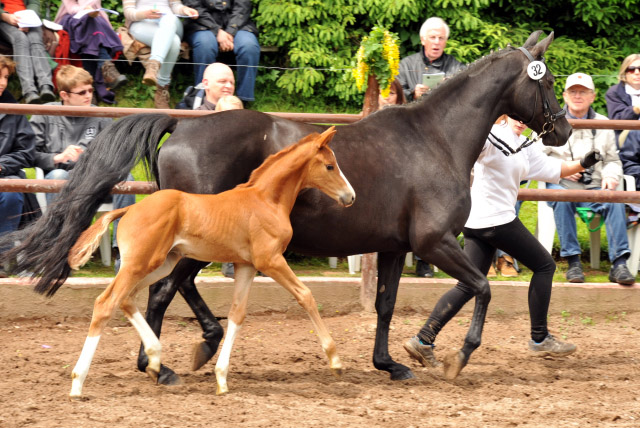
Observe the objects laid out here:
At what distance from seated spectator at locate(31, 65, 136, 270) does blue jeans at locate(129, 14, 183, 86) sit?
6.00 ft

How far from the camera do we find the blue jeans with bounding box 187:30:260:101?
8680mm

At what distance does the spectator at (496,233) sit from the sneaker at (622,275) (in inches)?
55.1

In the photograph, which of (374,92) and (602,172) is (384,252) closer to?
(374,92)

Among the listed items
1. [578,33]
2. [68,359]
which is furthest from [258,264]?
[578,33]

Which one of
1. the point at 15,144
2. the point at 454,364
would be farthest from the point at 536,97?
the point at 15,144

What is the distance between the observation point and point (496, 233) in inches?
214

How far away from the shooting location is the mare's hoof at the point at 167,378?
486 cm

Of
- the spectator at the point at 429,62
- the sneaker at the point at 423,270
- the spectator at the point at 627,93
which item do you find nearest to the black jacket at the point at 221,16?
the spectator at the point at 429,62

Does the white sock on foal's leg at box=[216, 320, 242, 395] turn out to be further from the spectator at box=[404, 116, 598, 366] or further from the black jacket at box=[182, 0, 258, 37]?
the black jacket at box=[182, 0, 258, 37]

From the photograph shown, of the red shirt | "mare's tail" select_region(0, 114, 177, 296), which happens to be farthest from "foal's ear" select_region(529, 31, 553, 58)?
the red shirt

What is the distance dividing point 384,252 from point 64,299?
2.46 metres

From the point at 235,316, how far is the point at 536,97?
222cm

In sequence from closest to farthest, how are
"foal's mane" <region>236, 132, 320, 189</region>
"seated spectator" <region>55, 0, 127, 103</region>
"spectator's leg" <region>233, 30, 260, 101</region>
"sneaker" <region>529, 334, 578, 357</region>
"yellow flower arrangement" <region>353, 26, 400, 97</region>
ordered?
"foal's mane" <region>236, 132, 320, 189</region>
"sneaker" <region>529, 334, 578, 357</region>
"yellow flower arrangement" <region>353, 26, 400, 97</region>
"seated spectator" <region>55, 0, 127, 103</region>
"spectator's leg" <region>233, 30, 260, 101</region>

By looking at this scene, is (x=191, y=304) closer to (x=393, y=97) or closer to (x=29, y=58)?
(x=393, y=97)
